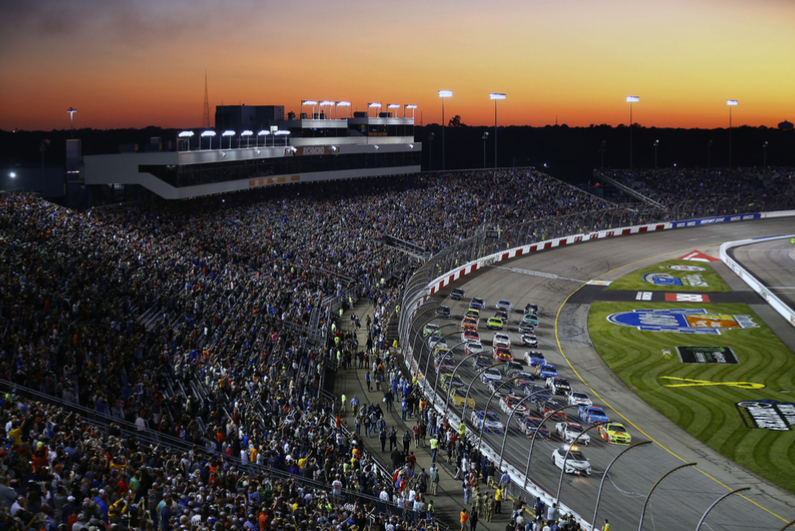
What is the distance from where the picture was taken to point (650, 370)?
40.0 meters

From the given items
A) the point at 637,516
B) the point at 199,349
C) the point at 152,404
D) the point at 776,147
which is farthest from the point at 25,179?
the point at 776,147

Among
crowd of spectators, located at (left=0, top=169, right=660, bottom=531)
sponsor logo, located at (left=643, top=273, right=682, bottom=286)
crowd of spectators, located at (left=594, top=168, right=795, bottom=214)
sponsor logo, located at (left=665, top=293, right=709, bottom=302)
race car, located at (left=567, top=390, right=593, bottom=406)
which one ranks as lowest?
race car, located at (left=567, top=390, right=593, bottom=406)

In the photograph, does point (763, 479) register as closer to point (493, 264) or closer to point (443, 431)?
point (443, 431)

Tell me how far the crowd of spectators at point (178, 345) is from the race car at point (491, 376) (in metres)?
6.47

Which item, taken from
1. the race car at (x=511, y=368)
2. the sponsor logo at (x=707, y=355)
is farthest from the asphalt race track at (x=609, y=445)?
the sponsor logo at (x=707, y=355)

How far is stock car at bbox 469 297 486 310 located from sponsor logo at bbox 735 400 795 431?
721 inches

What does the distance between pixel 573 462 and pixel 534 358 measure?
13.7 meters

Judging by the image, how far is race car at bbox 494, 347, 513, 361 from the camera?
3902cm

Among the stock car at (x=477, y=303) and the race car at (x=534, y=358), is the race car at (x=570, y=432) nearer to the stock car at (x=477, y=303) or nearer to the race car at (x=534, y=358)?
the race car at (x=534, y=358)

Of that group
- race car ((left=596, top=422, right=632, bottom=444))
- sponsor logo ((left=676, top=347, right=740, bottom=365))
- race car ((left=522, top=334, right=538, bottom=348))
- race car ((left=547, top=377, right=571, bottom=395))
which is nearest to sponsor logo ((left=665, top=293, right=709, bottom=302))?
sponsor logo ((left=676, top=347, right=740, bottom=365))

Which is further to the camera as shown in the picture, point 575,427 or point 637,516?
point 575,427

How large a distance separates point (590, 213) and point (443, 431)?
55.9m

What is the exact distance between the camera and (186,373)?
944 inches

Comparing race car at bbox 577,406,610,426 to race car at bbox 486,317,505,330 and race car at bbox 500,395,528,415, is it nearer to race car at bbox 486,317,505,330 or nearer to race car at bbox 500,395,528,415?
race car at bbox 500,395,528,415
